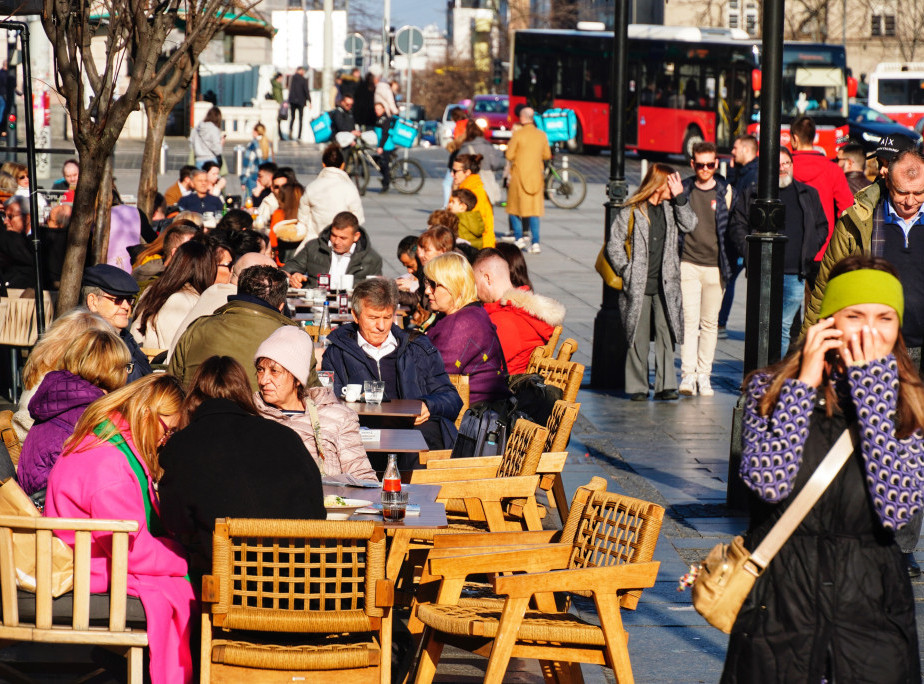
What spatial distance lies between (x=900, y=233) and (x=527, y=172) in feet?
44.2

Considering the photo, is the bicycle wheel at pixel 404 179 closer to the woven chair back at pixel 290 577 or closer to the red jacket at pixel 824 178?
the red jacket at pixel 824 178

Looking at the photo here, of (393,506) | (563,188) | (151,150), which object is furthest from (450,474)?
(563,188)

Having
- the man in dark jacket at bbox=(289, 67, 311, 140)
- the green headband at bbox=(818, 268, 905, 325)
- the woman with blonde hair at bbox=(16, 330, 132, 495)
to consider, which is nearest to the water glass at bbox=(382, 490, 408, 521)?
the woman with blonde hair at bbox=(16, 330, 132, 495)

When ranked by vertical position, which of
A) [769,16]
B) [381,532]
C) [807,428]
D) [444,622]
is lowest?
[444,622]

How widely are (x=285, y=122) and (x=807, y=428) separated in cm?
4250

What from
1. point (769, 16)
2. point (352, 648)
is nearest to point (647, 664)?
point (352, 648)

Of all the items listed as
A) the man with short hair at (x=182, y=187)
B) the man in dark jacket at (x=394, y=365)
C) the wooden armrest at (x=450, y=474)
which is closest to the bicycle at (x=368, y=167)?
the man with short hair at (x=182, y=187)

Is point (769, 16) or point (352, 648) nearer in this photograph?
point (352, 648)

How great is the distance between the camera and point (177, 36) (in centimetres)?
3719

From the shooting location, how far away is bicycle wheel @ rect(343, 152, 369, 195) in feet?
88.7

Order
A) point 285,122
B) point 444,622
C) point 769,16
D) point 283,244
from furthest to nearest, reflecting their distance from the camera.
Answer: point 285,122, point 283,244, point 769,16, point 444,622

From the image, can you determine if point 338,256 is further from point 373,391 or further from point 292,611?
point 292,611

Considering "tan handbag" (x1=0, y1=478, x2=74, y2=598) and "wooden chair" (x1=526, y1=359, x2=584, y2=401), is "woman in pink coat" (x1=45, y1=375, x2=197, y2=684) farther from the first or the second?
"wooden chair" (x1=526, y1=359, x2=584, y2=401)

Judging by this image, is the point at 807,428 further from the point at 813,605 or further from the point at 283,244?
the point at 283,244
